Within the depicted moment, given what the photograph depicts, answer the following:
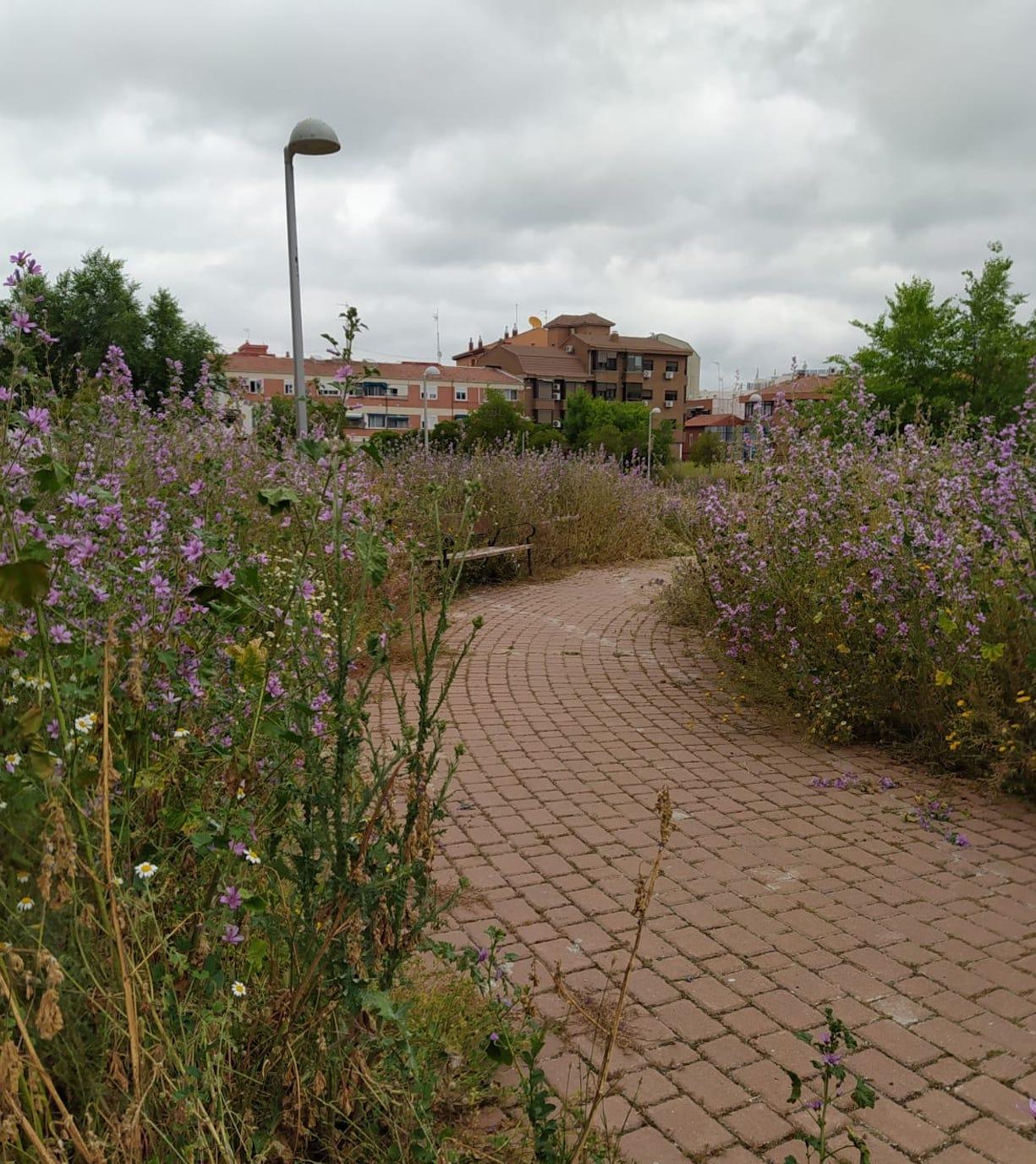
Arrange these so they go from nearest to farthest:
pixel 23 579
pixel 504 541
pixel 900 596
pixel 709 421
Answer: pixel 23 579, pixel 900 596, pixel 504 541, pixel 709 421

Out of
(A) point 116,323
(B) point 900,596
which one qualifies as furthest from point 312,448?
(A) point 116,323

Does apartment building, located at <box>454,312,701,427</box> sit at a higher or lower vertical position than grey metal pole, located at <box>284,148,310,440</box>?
higher

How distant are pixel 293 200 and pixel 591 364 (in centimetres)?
7746

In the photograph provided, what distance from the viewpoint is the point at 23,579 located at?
1.63 meters

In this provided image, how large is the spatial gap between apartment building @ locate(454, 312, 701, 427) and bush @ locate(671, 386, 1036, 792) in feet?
242

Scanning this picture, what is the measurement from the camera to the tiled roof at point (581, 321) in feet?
290

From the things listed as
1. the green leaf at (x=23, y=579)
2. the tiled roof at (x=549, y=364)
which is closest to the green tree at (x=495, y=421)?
the tiled roof at (x=549, y=364)

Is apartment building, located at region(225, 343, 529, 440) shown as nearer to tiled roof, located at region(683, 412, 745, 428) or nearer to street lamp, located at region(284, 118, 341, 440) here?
tiled roof, located at region(683, 412, 745, 428)

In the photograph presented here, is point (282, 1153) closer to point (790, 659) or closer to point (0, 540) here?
point (0, 540)

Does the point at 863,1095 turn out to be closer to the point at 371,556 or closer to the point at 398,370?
the point at 371,556

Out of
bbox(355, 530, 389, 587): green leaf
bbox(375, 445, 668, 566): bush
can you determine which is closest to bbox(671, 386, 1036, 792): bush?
bbox(355, 530, 389, 587): green leaf

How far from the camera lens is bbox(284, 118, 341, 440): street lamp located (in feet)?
29.6

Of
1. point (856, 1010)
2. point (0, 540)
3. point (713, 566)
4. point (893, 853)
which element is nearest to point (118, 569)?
point (0, 540)

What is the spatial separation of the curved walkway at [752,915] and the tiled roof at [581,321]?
8564cm
